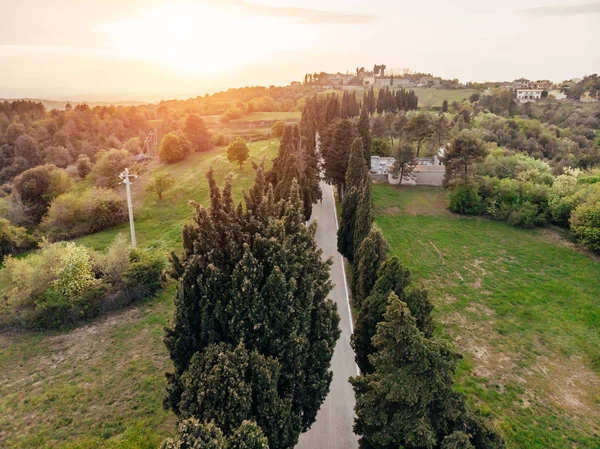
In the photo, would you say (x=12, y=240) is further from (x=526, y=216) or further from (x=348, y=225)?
(x=526, y=216)

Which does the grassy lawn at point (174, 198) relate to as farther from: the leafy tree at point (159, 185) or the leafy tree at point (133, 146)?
the leafy tree at point (133, 146)

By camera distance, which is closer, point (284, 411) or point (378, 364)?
point (284, 411)

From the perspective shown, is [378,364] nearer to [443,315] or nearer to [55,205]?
[443,315]

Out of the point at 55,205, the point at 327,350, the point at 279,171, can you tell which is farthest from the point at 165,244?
the point at 327,350

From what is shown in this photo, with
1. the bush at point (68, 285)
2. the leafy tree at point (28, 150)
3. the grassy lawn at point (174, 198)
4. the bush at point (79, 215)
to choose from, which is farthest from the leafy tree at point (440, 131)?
the leafy tree at point (28, 150)

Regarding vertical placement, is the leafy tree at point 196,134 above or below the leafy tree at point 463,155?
above

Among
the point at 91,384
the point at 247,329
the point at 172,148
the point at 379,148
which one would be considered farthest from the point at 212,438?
the point at 172,148

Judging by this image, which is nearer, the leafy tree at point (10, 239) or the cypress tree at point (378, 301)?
the cypress tree at point (378, 301)
